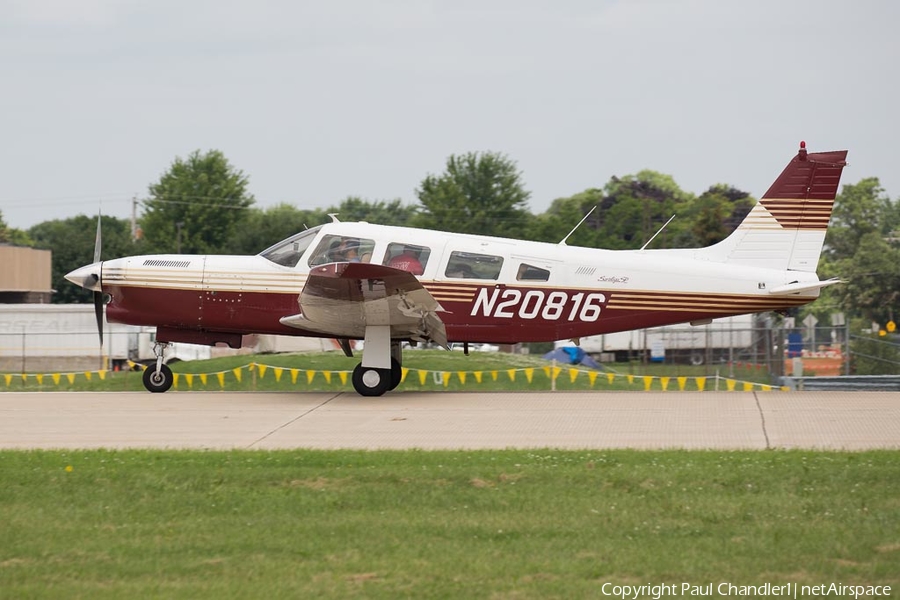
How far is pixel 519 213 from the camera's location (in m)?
66.2

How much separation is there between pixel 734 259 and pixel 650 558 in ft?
30.3

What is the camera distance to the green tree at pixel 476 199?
63.7 m

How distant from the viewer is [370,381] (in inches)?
562

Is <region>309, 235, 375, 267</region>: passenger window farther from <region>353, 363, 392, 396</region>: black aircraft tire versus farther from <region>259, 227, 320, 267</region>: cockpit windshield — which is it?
<region>353, 363, 392, 396</region>: black aircraft tire

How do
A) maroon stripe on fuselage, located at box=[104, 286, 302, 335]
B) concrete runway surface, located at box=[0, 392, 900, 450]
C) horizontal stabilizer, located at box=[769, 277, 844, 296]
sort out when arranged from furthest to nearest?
maroon stripe on fuselage, located at box=[104, 286, 302, 335] → horizontal stabilizer, located at box=[769, 277, 844, 296] → concrete runway surface, located at box=[0, 392, 900, 450]

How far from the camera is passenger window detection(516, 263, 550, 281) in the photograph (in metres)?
14.5

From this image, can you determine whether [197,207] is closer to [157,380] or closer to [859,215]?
[859,215]

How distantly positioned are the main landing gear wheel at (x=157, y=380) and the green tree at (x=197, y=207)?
173ft

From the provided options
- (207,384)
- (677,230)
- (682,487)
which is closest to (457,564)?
(682,487)

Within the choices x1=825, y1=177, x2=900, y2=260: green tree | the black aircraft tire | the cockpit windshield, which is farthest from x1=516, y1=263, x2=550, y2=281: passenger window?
x1=825, y1=177, x2=900, y2=260: green tree

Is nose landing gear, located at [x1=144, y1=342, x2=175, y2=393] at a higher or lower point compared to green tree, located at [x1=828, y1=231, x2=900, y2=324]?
lower

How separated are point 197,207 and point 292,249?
57805 millimetres

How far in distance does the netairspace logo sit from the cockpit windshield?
970cm

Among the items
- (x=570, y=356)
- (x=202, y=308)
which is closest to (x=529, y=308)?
(x=202, y=308)
